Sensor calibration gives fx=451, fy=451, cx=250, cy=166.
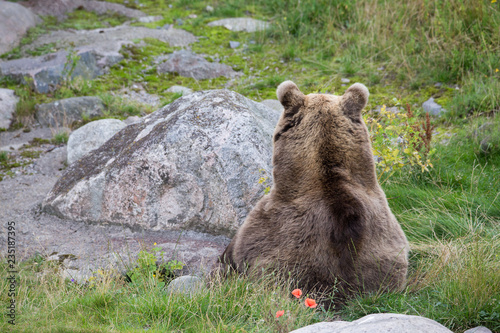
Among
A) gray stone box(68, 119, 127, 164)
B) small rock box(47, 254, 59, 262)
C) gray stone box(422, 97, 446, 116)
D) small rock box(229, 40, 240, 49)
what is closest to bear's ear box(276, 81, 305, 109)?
small rock box(47, 254, 59, 262)

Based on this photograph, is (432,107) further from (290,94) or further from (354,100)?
(290,94)

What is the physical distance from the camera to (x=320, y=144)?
10.2 ft

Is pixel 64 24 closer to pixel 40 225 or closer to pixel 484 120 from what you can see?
pixel 40 225

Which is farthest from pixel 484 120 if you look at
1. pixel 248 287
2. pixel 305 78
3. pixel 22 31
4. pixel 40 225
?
pixel 22 31

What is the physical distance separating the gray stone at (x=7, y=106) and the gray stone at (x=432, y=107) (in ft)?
24.5

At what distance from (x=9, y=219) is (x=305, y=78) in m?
5.88

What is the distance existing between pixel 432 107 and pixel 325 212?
5195 millimetres

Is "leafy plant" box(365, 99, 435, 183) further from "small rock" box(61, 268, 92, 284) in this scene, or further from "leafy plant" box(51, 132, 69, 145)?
"leafy plant" box(51, 132, 69, 145)

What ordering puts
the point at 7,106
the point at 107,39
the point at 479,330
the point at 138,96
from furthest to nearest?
the point at 107,39, the point at 138,96, the point at 7,106, the point at 479,330

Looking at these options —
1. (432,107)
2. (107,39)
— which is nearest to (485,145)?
(432,107)

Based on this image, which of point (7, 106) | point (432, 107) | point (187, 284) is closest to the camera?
point (187, 284)

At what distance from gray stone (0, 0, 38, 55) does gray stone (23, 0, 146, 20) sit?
2.75 ft

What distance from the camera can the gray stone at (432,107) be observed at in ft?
23.8

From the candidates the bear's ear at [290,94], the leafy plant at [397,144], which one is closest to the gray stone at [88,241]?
the bear's ear at [290,94]
